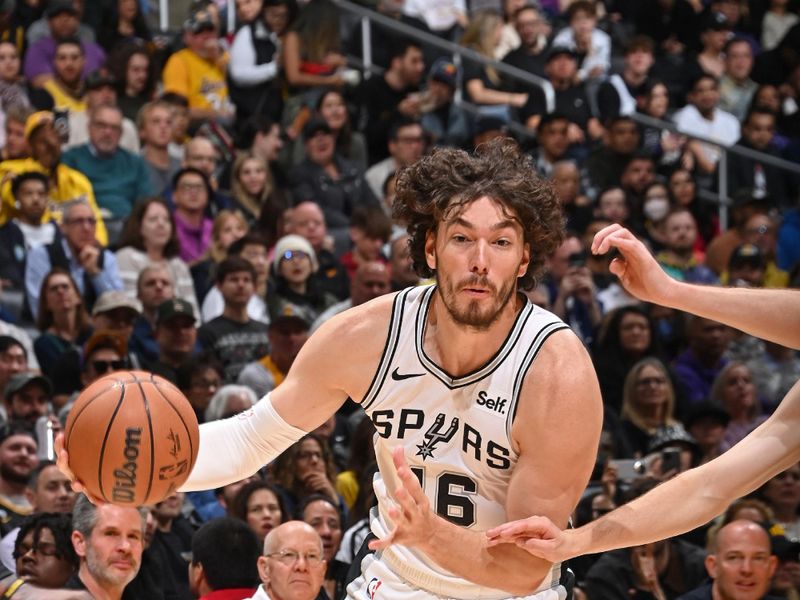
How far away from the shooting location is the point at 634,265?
4285 millimetres

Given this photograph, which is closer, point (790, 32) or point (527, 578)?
point (527, 578)

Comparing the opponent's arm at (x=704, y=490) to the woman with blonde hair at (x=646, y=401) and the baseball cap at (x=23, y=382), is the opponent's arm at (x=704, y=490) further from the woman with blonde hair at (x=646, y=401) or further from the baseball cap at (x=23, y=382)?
the woman with blonde hair at (x=646, y=401)

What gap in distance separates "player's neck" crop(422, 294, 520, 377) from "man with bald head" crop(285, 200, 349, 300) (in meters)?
5.97

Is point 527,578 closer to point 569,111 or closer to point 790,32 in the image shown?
point 569,111

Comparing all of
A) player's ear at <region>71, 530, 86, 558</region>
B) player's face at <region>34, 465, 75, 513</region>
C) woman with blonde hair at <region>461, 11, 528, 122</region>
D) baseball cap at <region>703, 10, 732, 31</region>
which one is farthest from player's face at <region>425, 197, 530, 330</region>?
baseball cap at <region>703, 10, 732, 31</region>

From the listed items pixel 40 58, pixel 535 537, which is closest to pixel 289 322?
pixel 40 58

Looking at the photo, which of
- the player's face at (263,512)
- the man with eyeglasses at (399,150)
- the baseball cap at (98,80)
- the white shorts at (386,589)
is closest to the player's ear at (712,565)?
the player's face at (263,512)

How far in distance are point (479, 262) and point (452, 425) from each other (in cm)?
51

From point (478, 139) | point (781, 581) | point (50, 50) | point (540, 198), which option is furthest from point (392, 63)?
point (540, 198)

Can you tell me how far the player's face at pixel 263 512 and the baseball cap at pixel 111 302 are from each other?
2.27 metres

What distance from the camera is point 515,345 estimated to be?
14.6 ft

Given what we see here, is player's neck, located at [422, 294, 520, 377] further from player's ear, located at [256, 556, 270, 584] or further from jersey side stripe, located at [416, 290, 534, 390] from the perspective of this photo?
player's ear, located at [256, 556, 270, 584]

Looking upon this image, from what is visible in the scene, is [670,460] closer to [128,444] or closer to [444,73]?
[128,444]

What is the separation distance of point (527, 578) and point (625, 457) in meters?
4.98
